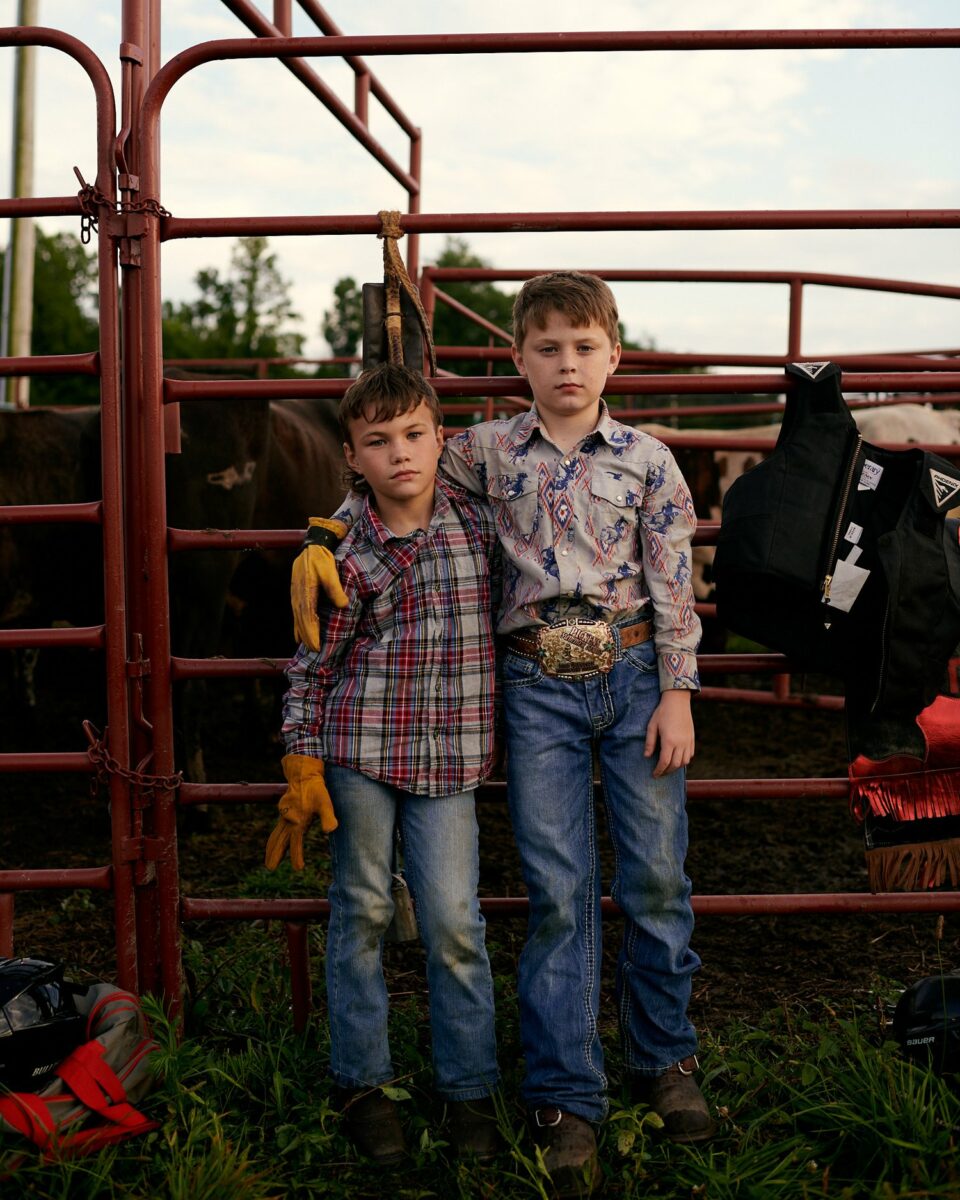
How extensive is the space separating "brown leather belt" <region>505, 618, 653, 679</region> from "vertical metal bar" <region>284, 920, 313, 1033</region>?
0.89 meters

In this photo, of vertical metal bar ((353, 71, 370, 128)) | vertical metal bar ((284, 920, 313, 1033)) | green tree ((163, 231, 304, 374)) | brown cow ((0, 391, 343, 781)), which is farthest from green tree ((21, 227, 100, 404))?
vertical metal bar ((284, 920, 313, 1033))

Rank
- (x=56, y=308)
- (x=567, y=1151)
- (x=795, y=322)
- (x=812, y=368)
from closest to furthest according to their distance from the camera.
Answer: (x=567, y=1151), (x=812, y=368), (x=795, y=322), (x=56, y=308)

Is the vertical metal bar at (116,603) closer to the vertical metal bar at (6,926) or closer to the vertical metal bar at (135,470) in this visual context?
the vertical metal bar at (135,470)

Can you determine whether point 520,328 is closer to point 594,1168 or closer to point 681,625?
point 681,625

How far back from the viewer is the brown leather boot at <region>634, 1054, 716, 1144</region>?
2.05 meters

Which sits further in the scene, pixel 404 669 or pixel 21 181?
pixel 21 181

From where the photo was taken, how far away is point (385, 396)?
2.07 m

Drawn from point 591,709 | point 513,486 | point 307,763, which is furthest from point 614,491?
point 307,763

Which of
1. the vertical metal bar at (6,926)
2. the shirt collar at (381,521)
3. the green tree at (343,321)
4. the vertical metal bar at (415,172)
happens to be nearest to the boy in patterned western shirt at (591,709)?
the shirt collar at (381,521)

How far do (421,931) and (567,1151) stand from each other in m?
0.46

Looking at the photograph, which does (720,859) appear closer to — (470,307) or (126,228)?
(126,228)

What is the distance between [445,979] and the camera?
206cm

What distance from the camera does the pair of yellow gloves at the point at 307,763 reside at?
203 centimetres

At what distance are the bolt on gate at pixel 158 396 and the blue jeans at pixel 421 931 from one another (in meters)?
0.36
